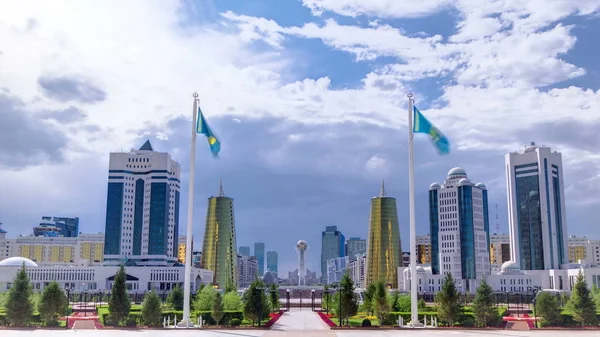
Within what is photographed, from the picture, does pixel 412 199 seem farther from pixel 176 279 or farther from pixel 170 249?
pixel 170 249

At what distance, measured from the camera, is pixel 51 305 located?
5016cm

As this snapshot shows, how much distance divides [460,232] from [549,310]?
110 meters

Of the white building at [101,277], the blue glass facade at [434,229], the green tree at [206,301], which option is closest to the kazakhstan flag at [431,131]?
the green tree at [206,301]

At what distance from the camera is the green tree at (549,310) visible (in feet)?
170

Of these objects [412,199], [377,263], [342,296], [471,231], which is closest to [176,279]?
[377,263]

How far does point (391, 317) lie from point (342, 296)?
4.86 m

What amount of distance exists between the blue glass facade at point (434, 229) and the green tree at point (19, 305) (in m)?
129

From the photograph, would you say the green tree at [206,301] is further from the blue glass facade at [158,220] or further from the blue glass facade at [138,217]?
the blue glass facade at [138,217]

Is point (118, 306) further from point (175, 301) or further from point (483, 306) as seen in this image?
point (483, 306)

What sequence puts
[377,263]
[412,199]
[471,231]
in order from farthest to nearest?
[377,263], [471,231], [412,199]

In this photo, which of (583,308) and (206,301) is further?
(206,301)

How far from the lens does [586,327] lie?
49844 mm

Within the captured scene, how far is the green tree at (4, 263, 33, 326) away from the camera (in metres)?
48.3

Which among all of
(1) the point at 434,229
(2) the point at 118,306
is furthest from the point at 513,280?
(2) the point at 118,306
